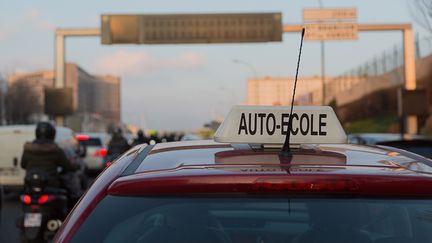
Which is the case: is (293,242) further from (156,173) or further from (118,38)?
(118,38)

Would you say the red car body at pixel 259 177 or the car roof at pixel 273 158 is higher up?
the car roof at pixel 273 158

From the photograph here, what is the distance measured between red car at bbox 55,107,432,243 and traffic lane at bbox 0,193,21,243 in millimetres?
7072

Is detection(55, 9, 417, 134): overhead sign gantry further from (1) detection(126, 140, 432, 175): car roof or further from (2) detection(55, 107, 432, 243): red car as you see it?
(2) detection(55, 107, 432, 243): red car

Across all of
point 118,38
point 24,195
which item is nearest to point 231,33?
point 118,38

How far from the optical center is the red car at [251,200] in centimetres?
236

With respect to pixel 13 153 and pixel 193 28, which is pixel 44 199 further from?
pixel 193 28

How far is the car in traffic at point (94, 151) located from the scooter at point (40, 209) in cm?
1471

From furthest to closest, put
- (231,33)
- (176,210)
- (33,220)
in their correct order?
(231,33) < (33,220) < (176,210)

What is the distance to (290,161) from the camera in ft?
8.82

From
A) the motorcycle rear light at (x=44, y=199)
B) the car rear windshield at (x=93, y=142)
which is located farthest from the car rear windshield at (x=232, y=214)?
the car rear windshield at (x=93, y=142)

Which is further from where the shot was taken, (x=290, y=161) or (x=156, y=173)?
(x=290, y=161)

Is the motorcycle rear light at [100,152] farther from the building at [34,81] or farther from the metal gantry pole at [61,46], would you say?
the building at [34,81]

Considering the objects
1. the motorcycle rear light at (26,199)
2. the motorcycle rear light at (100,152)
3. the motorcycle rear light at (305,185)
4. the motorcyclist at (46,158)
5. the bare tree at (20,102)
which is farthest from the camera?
the bare tree at (20,102)

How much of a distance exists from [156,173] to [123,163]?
468 mm
